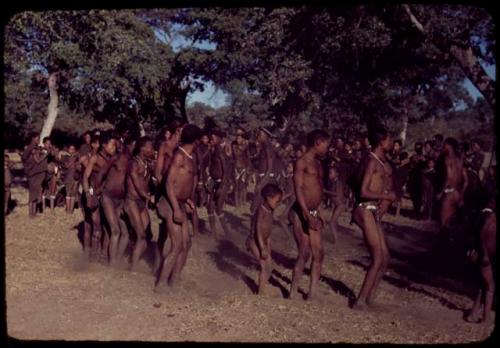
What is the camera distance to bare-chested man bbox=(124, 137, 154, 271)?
27.4ft

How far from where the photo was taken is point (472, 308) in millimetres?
6516

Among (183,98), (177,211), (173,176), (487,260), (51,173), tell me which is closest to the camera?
(487,260)

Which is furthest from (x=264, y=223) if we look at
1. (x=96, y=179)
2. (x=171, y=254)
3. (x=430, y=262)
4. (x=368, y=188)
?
(x=430, y=262)

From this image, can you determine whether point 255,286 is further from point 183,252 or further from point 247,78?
point 247,78

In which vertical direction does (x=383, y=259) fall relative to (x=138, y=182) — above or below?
below

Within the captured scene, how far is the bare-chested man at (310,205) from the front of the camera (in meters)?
7.06

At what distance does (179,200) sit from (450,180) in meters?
5.41

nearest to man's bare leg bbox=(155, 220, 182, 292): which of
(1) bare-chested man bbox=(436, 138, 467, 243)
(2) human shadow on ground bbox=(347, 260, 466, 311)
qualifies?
(2) human shadow on ground bbox=(347, 260, 466, 311)

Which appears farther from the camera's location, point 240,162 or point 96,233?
point 240,162

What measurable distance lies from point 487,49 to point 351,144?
5716 mm

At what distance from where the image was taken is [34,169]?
13.5 m

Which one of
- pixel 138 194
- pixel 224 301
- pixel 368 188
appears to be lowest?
pixel 224 301

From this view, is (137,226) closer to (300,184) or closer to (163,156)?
(163,156)

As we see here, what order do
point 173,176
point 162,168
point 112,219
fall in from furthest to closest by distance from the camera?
point 162,168 → point 112,219 → point 173,176
